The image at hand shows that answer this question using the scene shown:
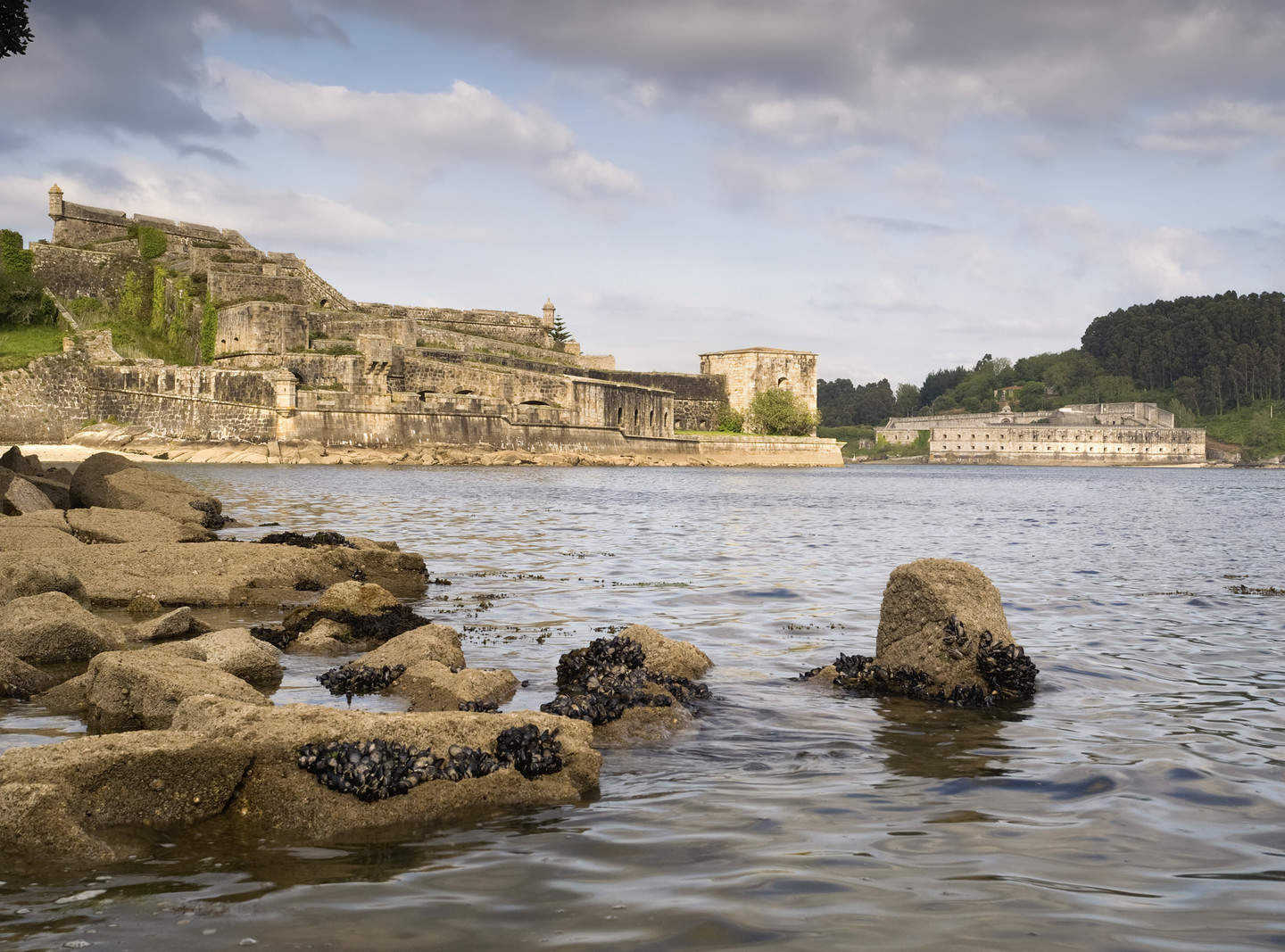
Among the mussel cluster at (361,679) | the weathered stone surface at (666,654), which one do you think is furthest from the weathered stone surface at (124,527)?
the weathered stone surface at (666,654)

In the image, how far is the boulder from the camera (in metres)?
7.99

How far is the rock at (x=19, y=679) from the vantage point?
279 inches

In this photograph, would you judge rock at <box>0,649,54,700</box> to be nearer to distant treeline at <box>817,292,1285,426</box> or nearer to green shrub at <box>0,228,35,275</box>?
green shrub at <box>0,228,35,275</box>

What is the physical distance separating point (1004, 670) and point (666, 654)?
2.52m

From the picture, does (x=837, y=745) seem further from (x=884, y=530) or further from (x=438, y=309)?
(x=438, y=309)

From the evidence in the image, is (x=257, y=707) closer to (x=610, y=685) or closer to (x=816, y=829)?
(x=610, y=685)

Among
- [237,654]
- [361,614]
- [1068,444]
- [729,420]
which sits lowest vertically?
[361,614]

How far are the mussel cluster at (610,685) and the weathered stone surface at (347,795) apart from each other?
97 cm

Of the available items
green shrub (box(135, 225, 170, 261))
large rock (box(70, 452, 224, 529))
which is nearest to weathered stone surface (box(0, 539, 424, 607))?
large rock (box(70, 452, 224, 529))

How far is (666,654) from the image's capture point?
8.22 m

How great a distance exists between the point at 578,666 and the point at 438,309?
207ft

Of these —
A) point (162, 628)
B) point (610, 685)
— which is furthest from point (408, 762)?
point (162, 628)

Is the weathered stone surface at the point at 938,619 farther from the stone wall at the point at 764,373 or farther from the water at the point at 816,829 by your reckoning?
the stone wall at the point at 764,373

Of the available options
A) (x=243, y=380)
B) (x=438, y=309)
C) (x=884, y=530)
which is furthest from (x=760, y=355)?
(x=884, y=530)
